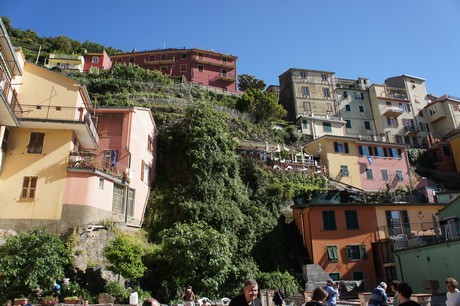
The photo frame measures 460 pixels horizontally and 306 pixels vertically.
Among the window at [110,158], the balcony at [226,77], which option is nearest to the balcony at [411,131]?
the balcony at [226,77]

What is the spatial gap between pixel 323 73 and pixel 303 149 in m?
21.4

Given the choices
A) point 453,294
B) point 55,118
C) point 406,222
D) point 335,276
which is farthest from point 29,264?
point 406,222

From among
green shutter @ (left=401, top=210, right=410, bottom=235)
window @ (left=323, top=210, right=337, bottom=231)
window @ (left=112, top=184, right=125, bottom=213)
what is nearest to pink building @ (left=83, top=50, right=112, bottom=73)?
window @ (left=112, top=184, right=125, bottom=213)

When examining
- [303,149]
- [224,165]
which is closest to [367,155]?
[303,149]

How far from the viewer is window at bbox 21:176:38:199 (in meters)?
21.0

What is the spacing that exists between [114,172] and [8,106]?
24.7 feet

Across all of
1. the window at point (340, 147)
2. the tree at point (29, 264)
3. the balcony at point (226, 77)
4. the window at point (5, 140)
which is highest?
the balcony at point (226, 77)

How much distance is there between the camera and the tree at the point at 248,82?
63906 millimetres

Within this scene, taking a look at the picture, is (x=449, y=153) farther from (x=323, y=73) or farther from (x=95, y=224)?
(x=95, y=224)

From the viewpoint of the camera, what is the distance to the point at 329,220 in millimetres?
28625

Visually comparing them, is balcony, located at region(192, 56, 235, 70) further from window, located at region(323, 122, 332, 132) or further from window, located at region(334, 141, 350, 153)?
window, located at region(334, 141, 350, 153)

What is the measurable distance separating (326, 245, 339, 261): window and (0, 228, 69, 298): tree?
18154 millimetres

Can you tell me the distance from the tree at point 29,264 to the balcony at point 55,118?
22.4 feet

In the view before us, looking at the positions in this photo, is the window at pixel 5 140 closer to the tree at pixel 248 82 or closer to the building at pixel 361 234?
the building at pixel 361 234
